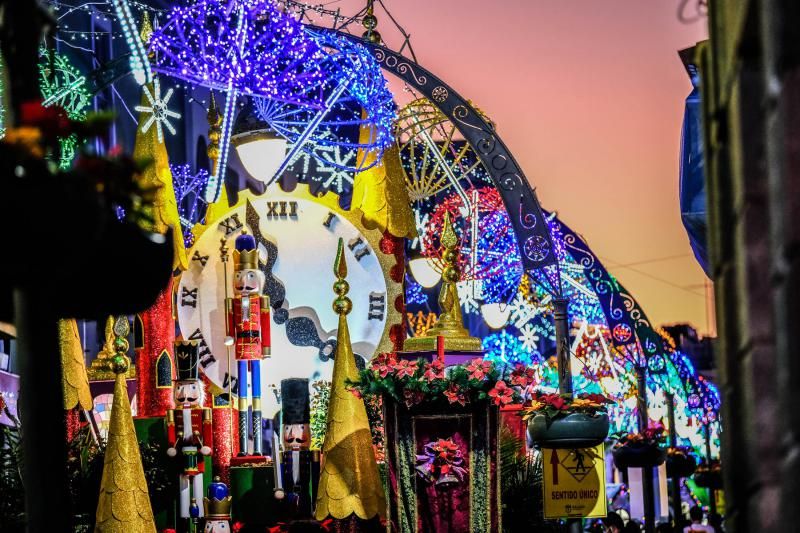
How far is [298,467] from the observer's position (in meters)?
18.7

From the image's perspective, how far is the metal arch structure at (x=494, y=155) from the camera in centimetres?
1730

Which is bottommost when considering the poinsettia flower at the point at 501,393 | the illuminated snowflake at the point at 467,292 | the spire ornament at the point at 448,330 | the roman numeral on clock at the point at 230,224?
the poinsettia flower at the point at 501,393

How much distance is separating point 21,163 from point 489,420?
1065cm

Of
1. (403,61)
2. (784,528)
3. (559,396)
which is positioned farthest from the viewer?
(403,61)

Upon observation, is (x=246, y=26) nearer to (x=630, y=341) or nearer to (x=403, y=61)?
(x=403, y=61)

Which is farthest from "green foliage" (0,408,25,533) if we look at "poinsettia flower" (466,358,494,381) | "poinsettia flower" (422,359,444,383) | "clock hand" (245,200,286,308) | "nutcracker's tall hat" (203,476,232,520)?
"clock hand" (245,200,286,308)

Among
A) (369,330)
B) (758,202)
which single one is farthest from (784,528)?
(369,330)

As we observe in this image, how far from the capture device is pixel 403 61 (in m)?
18.5

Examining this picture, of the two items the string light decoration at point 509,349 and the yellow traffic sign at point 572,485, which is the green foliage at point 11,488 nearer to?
the yellow traffic sign at point 572,485

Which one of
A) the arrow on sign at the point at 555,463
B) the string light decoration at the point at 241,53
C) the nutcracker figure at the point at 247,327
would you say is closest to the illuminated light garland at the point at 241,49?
the string light decoration at the point at 241,53

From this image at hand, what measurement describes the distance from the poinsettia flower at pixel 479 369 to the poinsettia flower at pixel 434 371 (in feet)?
0.96

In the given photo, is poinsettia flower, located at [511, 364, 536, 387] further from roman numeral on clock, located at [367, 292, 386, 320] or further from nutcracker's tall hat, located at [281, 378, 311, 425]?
roman numeral on clock, located at [367, 292, 386, 320]

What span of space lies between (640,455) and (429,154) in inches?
539

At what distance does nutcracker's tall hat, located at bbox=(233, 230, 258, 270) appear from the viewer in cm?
1909
